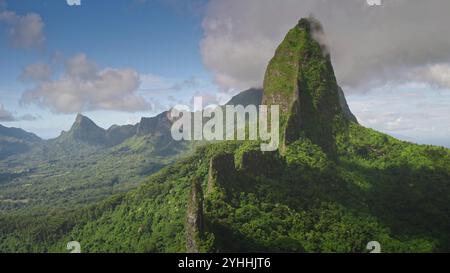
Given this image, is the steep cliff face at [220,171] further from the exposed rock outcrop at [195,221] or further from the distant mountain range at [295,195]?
the exposed rock outcrop at [195,221]

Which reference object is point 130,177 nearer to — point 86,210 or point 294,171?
point 86,210

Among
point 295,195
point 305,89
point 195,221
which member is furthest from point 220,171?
point 305,89

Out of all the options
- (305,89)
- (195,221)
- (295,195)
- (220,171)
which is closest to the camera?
(195,221)

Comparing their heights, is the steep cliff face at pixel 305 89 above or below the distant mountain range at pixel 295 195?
above

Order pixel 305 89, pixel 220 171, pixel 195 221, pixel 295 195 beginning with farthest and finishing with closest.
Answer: pixel 305 89
pixel 295 195
pixel 220 171
pixel 195 221

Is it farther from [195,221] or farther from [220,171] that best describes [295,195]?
[195,221]

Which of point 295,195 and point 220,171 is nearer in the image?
point 220,171

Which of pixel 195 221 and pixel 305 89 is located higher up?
pixel 305 89

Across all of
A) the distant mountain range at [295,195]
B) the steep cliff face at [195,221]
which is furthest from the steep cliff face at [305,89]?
the steep cliff face at [195,221]
